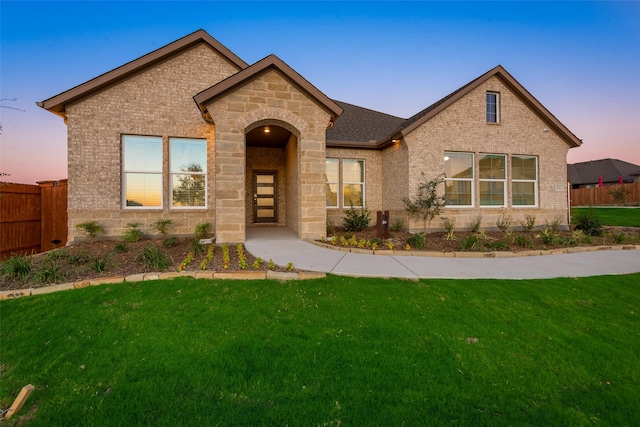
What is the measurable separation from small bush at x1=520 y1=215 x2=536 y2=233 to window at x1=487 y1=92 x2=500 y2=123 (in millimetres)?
4134

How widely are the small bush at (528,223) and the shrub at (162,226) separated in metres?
12.7

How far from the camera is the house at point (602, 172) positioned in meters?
31.6

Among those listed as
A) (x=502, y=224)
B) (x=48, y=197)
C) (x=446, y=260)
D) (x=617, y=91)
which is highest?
(x=617, y=91)

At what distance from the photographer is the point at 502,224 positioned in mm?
10219

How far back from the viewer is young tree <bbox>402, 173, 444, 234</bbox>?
9.71 m

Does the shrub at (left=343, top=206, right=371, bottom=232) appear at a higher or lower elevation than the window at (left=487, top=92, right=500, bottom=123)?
lower

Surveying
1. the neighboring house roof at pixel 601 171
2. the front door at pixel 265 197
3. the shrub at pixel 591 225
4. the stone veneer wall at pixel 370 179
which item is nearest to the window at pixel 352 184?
the stone veneer wall at pixel 370 179

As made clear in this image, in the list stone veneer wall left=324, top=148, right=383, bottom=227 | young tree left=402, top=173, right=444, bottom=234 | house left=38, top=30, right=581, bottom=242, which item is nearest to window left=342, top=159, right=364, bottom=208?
house left=38, top=30, right=581, bottom=242

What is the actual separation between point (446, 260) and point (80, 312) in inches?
263

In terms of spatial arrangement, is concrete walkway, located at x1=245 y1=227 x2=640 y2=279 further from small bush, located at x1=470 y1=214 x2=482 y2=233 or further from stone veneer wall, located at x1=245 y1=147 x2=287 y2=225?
stone veneer wall, located at x1=245 y1=147 x2=287 y2=225

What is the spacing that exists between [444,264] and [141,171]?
29.9 feet

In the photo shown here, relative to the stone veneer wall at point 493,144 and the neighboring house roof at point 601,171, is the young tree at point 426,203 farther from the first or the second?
the neighboring house roof at point 601,171

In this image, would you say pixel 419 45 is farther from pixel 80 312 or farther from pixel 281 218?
pixel 80 312

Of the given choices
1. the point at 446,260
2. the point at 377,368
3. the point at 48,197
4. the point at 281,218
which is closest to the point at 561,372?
the point at 377,368
